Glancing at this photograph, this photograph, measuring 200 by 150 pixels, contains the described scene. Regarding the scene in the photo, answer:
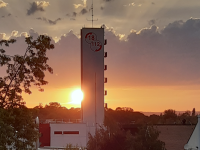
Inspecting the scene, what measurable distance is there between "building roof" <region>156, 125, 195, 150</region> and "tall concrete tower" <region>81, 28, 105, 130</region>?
37648 mm

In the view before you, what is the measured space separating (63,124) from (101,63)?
16579mm

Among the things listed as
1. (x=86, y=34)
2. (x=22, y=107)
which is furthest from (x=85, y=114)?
(x=22, y=107)

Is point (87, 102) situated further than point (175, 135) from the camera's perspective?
Yes

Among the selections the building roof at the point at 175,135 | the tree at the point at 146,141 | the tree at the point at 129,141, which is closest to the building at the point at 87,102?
the building roof at the point at 175,135

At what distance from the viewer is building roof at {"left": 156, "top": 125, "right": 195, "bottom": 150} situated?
188 feet

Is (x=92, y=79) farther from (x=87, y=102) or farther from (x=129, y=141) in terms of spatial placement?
(x=129, y=141)

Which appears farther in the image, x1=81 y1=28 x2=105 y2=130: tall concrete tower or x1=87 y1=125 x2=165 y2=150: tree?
x1=81 y1=28 x2=105 y2=130: tall concrete tower

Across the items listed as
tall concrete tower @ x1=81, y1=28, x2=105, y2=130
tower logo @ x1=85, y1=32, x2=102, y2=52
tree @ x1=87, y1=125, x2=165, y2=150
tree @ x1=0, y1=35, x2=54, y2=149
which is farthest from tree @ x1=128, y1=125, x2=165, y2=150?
tower logo @ x1=85, y1=32, x2=102, y2=52

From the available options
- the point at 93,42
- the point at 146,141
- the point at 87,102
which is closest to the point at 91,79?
the point at 87,102

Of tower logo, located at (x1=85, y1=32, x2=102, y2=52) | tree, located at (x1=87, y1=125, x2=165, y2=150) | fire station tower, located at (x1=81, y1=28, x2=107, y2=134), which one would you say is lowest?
tree, located at (x1=87, y1=125, x2=165, y2=150)

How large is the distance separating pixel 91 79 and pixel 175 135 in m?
40.4

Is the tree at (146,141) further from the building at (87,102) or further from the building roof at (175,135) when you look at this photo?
the building at (87,102)

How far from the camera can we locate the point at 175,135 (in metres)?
58.3

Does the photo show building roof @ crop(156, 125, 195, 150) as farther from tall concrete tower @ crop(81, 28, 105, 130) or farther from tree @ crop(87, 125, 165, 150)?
tall concrete tower @ crop(81, 28, 105, 130)
